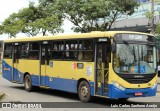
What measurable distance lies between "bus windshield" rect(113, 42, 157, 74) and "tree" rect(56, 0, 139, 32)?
25.7 metres

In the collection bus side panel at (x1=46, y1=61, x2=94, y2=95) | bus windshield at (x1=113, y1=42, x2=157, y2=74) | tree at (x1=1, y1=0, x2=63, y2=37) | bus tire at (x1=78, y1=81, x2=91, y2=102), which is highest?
tree at (x1=1, y1=0, x2=63, y2=37)

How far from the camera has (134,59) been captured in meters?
15.2

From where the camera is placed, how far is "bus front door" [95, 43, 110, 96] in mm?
15438

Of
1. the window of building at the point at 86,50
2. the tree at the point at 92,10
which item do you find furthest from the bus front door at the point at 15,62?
the tree at the point at 92,10

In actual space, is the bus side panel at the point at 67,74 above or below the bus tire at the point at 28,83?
above

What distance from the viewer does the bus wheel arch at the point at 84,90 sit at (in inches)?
639

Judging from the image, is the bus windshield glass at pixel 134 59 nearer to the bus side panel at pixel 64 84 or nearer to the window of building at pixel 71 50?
the window of building at pixel 71 50

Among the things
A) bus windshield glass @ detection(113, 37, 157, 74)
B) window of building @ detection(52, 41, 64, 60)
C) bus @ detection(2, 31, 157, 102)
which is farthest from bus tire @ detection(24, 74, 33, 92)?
bus windshield glass @ detection(113, 37, 157, 74)

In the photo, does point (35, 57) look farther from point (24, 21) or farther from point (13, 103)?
point (24, 21)

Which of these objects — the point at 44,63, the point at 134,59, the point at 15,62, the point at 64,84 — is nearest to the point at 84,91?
the point at 64,84

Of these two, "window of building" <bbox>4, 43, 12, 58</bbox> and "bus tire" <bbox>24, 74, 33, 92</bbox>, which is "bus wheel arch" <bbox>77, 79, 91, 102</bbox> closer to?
"bus tire" <bbox>24, 74, 33, 92</bbox>

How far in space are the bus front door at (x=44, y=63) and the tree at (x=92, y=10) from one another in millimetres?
22019

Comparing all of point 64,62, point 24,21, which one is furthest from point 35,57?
point 24,21

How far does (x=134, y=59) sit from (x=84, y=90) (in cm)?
249
